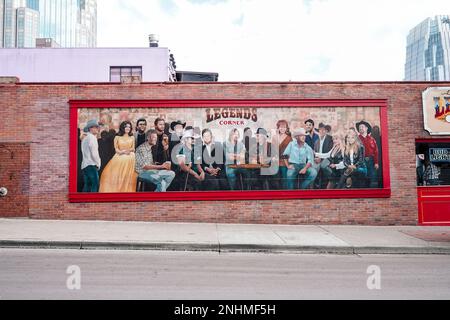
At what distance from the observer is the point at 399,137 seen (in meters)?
14.1

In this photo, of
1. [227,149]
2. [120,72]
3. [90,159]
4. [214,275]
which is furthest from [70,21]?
[214,275]

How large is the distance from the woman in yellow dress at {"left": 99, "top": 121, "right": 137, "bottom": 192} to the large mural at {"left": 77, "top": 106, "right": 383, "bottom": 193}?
33 mm

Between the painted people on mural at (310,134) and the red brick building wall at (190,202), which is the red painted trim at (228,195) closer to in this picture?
the red brick building wall at (190,202)

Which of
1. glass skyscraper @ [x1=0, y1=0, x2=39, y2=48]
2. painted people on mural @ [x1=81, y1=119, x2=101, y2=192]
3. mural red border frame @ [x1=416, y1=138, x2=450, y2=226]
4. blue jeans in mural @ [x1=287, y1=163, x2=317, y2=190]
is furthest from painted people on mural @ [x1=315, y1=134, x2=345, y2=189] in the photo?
glass skyscraper @ [x1=0, y1=0, x2=39, y2=48]

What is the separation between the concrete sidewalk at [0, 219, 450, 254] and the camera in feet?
32.9

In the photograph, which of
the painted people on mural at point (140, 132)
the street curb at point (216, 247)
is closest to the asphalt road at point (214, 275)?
the street curb at point (216, 247)

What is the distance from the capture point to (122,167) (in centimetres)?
1359

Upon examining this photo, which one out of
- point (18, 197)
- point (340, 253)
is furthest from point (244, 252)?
point (18, 197)

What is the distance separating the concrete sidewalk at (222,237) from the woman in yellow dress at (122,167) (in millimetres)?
1257

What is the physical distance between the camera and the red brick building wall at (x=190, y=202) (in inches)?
528

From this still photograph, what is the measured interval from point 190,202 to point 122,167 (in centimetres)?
260

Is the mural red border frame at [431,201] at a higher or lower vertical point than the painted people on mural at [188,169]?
lower

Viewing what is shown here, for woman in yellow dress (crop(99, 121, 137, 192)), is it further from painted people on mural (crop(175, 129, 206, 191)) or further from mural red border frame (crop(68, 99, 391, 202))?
painted people on mural (crop(175, 129, 206, 191))

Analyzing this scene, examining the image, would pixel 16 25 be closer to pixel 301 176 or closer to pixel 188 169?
pixel 188 169
